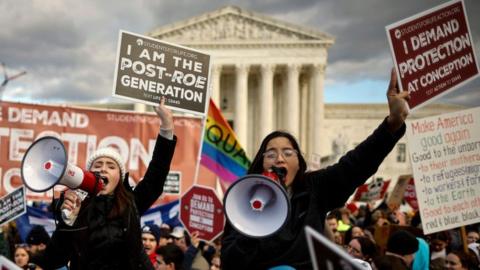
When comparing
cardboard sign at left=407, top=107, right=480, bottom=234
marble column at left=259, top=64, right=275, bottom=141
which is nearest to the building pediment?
marble column at left=259, top=64, right=275, bottom=141

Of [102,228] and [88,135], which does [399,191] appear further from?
[102,228]

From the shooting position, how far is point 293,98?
59.3 m

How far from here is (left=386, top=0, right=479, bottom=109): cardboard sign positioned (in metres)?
4.99

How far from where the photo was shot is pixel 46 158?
10.9ft

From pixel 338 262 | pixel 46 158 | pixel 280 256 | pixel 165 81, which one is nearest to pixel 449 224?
pixel 165 81

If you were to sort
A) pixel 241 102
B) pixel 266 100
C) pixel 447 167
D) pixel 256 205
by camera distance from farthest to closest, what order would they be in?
1. pixel 241 102
2. pixel 266 100
3. pixel 447 167
4. pixel 256 205

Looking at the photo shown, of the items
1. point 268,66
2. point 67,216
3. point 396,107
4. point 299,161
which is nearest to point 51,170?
point 67,216

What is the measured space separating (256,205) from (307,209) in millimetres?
266

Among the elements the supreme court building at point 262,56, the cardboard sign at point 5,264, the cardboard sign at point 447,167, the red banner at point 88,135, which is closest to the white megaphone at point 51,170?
the cardboard sign at point 5,264

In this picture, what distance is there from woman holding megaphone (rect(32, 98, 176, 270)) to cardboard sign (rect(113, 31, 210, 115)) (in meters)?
1.62

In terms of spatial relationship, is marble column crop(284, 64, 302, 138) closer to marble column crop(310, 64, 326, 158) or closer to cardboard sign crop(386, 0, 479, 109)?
marble column crop(310, 64, 326, 158)

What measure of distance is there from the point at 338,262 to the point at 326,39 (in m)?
58.5

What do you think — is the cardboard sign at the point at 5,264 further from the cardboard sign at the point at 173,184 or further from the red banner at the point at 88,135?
the cardboard sign at the point at 173,184

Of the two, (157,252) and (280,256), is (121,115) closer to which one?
(157,252)
